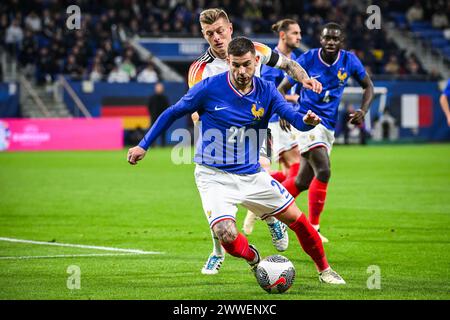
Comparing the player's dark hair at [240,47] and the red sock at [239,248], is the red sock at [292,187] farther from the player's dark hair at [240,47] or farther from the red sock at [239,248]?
the player's dark hair at [240,47]

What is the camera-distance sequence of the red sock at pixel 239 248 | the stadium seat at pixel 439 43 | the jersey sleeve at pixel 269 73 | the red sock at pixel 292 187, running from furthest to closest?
the stadium seat at pixel 439 43 < the jersey sleeve at pixel 269 73 < the red sock at pixel 292 187 < the red sock at pixel 239 248

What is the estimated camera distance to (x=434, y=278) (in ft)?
27.5

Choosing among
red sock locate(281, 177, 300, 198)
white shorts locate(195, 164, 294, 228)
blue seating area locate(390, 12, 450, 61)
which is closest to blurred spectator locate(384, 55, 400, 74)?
blue seating area locate(390, 12, 450, 61)

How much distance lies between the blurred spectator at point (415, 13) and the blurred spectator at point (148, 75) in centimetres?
1496

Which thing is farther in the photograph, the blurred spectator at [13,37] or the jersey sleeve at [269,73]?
the blurred spectator at [13,37]

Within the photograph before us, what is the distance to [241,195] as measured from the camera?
26.4 feet

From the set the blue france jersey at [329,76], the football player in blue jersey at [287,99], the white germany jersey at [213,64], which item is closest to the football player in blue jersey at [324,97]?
the blue france jersey at [329,76]

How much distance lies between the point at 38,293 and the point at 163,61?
31.0 meters

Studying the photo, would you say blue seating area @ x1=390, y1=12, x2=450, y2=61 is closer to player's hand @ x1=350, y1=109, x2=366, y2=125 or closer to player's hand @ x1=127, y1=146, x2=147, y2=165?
player's hand @ x1=350, y1=109, x2=366, y2=125

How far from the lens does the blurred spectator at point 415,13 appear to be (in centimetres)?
4300

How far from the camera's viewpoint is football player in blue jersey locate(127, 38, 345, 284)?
7963mm

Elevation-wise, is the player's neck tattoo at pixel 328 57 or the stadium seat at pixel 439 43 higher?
the player's neck tattoo at pixel 328 57
